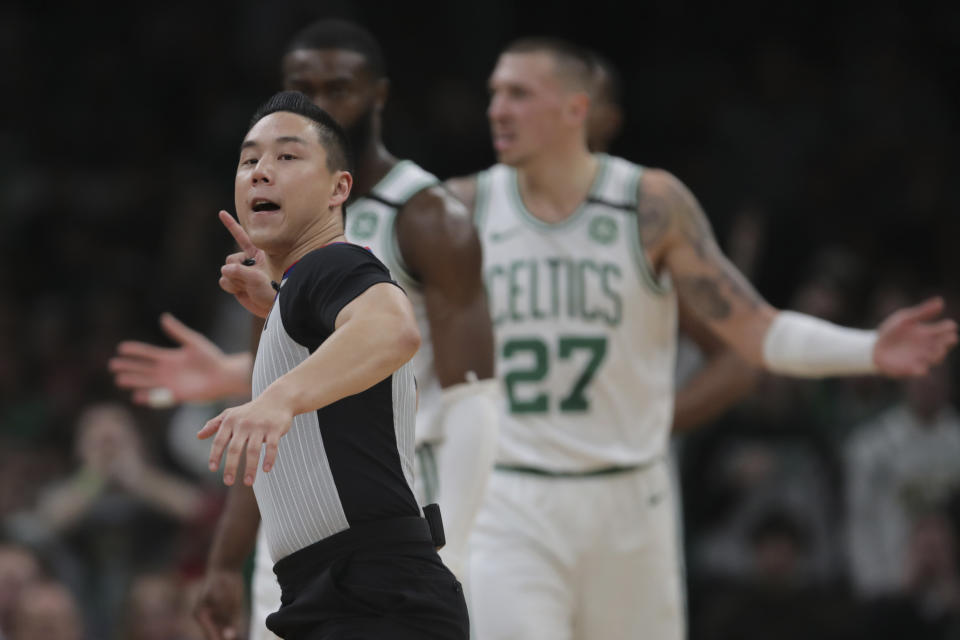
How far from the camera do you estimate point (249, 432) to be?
2814mm

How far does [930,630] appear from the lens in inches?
298

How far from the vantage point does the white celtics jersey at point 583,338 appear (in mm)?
5621

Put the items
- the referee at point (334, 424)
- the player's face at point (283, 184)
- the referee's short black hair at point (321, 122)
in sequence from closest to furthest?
the referee at point (334, 424)
the player's face at point (283, 184)
the referee's short black hair at point (321, 122)

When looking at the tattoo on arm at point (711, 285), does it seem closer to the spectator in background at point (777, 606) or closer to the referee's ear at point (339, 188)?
the referee's ear at point (339, 188)

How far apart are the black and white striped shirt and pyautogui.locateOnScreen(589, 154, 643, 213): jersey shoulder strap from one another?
2.63m

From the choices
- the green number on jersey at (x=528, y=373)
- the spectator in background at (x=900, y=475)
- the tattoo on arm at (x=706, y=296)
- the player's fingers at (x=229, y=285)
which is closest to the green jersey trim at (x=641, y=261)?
the tattoo on arm at (x=706, y=296)

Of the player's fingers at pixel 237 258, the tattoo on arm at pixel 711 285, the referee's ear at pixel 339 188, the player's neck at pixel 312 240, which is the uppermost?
the referee's ear at pixel 339 188

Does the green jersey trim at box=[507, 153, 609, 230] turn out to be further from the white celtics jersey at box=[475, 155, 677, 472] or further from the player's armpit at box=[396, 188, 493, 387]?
the player's armpit at box=[396, 188, 493, 387]

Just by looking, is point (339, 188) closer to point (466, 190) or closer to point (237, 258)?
point (237, 258)

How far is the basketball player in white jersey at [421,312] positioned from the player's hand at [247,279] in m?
1.05

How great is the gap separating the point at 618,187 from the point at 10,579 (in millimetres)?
3288

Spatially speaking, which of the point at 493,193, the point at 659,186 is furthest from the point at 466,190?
the point at 659,186

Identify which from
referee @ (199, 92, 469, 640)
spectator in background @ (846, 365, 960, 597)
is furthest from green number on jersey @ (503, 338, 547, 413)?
spectator in background @ (846, 365, 960, 597)

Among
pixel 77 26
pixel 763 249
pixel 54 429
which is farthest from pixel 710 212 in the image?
pixel 77 26
